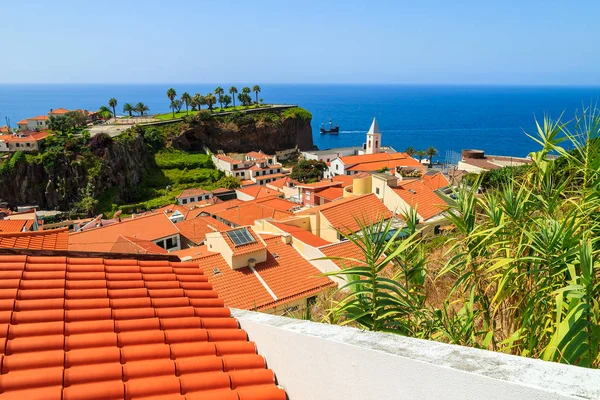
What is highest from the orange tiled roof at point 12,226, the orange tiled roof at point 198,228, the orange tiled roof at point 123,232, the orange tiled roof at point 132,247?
the orange tiled roof at point 12,226

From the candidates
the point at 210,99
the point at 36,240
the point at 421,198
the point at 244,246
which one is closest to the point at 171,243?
the point at 244,246

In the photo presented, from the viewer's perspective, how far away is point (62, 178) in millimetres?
58656

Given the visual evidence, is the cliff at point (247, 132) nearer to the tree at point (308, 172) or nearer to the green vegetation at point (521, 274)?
A: the tree at point (308, 172)

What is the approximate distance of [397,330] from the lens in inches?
177

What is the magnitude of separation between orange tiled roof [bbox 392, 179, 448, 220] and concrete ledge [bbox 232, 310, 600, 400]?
737 inches

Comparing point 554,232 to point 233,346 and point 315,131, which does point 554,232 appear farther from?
point 315,131

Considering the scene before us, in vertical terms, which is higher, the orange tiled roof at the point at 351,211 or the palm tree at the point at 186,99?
the palm tree at the point at 186,99

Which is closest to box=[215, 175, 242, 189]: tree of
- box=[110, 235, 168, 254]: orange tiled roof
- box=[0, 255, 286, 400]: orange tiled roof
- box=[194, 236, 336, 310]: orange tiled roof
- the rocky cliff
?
the rocky cliff

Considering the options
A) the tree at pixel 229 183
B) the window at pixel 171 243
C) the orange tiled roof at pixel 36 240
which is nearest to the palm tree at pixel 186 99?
the tree at pixel 229 183

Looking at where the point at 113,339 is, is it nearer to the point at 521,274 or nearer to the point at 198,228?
the point at 521,274

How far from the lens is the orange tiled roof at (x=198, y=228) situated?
3036cm

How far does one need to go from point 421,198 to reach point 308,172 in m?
37.7

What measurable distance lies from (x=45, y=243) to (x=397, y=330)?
959 centimetres

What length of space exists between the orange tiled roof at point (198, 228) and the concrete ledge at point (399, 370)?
87.6 ft
